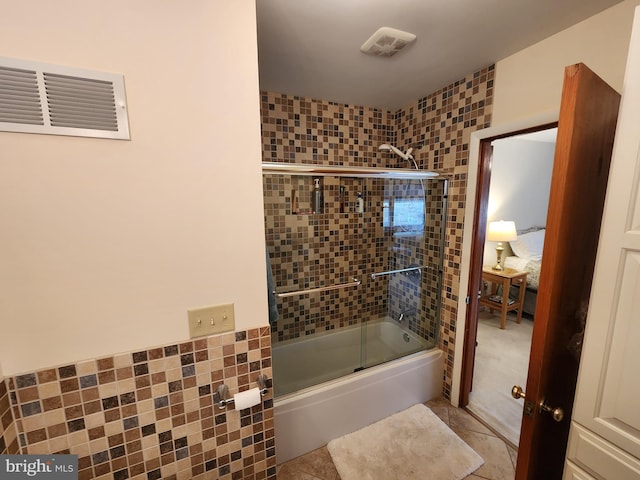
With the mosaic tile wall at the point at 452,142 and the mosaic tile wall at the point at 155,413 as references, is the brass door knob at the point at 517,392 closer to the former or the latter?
the mosaic tile wall at the point at 155,413

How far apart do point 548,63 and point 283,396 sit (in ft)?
7.94

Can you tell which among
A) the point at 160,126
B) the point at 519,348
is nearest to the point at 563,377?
the point at 160,126

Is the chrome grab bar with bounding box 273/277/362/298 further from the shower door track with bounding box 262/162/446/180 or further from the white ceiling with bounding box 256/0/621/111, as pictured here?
the white ceiling with bounding box 256/0/621/111

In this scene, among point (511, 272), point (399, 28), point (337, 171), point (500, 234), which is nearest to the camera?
point (399, 28)

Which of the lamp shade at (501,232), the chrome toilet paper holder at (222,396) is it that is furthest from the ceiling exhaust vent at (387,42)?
the lamp shade at (501,232)

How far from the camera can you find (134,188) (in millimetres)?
844

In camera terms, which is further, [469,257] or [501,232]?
[501,232]

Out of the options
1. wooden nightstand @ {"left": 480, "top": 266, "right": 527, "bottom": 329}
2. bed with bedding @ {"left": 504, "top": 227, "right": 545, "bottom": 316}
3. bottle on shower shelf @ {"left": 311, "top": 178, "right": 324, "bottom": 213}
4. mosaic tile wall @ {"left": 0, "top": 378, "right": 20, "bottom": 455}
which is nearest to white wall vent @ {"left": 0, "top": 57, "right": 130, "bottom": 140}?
mosaic tile wall @ {"left": 0, "top": 378, "right": 20, "bottom": 455}

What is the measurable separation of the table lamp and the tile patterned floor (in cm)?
226

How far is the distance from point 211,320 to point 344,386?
1167 millimetres

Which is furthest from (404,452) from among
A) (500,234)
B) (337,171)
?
(500,234)

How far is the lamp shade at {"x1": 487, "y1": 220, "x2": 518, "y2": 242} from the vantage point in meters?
3.45

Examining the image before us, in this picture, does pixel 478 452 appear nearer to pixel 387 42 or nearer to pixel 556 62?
pixel 556 62

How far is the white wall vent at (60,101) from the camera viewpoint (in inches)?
27.5
